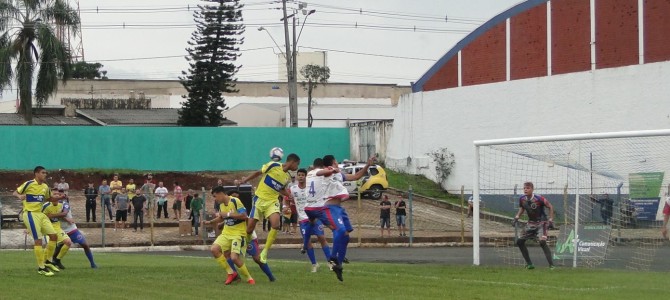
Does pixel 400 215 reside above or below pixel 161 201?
below

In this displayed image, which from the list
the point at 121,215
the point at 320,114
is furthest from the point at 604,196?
the point at 320,114

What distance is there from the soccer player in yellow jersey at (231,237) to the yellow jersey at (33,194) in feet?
14.3

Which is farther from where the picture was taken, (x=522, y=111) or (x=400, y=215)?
(x=522, y=111)

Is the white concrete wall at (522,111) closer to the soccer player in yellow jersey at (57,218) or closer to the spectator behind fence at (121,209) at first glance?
the spectator behind fence at (121,209)

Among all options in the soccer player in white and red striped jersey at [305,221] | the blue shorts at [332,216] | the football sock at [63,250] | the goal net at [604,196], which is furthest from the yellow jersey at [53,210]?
the goal net at [604,196]

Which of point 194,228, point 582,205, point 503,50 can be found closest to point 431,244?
point 194,228

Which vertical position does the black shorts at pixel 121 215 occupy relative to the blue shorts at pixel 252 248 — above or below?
below

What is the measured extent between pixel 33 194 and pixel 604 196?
15.2m

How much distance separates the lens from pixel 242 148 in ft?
207

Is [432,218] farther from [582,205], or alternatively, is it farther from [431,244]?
[582,205]

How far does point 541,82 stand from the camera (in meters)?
55.0

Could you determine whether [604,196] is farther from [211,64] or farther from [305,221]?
[211,64]

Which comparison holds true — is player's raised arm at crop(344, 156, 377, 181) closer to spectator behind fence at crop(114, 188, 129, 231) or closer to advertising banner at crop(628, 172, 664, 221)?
advertising banner at crop(628, 172, 664, 221)

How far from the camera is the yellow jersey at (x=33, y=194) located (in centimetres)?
2023
